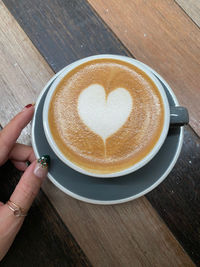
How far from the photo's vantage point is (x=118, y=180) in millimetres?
637

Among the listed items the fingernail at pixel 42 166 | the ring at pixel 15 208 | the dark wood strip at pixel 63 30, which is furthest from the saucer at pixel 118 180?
the dark wood strip at pixel 63 30

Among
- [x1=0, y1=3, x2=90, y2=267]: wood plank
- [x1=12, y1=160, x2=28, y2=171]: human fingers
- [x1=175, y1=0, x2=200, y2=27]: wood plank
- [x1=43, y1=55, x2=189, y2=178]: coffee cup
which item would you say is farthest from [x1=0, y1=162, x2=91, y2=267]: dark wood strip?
[x1=175, y1=0, x2=200, y2=27]: wood plank

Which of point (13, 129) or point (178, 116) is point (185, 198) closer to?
point (178, 116)

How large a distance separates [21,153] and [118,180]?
0.36 metres

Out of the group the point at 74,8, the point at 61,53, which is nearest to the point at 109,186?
the point at 61,53

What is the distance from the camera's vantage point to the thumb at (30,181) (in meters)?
0.63

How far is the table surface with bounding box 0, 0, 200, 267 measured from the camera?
75 cm

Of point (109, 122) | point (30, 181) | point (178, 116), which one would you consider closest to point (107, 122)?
point (109, 122)

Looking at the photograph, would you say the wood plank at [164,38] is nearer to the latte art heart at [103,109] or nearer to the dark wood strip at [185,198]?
the dark wood strip at [185,198]

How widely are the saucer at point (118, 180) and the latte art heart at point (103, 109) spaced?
16 centimetres

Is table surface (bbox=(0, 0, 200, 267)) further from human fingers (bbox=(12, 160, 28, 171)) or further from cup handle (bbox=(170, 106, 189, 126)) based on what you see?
cup handle (bbox=(170, 106, 189, 126))

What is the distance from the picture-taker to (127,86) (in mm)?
574

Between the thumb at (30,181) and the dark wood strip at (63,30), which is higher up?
the dark wood strip at (63,30)

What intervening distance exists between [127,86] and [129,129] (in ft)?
0.38
